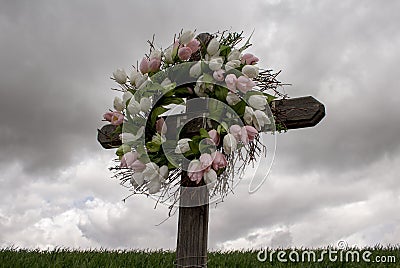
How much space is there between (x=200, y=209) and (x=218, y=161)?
0.53m

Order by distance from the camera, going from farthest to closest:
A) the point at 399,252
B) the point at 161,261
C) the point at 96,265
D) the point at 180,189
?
1. the point at 399,252
2. the point at 161,261
3. the point at 96,265
4. the point at 180,189

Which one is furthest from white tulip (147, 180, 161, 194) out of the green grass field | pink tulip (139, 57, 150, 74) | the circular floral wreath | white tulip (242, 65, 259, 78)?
the green grass field

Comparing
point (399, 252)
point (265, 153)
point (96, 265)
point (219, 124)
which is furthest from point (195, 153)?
point (399, 252)

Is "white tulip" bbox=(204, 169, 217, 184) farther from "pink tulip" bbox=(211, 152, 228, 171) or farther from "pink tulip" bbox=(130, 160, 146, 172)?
"pink tulip" bbox=(130, 160, 146, 172)

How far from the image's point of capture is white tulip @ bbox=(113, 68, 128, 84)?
3.44m

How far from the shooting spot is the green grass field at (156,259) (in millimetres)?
5195

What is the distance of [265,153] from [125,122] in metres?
0.97

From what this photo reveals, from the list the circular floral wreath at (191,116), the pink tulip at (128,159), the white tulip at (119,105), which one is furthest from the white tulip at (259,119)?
the white tulip at (119,105)

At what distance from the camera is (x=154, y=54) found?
3379 mm

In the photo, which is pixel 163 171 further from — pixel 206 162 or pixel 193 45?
pixel 193 45

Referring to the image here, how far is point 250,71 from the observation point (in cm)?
316

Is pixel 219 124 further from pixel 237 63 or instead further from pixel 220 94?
pixel 237 63

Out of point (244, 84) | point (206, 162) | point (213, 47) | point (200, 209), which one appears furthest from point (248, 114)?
point (200, 209)

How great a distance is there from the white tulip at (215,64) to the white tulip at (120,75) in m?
0.66
